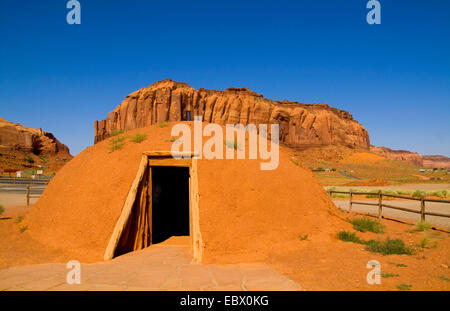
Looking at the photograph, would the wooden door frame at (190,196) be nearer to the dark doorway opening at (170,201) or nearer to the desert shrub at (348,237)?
the dark doorway opening at (170,201)

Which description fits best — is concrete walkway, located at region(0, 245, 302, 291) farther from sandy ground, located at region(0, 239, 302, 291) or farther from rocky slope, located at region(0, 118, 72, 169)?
rocky slope, located at region(0, 118, 72, 169)

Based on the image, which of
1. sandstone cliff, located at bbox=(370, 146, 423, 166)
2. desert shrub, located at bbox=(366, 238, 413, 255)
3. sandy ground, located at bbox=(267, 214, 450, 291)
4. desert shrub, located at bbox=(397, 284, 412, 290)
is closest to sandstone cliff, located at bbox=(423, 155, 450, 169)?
sandstone cliff, located at bbox=(370, 146, 423, 166)

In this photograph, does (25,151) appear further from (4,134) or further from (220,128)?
(220,128)

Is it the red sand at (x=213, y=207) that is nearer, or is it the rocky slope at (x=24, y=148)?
the red sand at (x=213, y=207)

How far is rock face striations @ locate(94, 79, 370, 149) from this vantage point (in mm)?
76250

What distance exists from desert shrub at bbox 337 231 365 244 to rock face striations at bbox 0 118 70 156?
2575 inches

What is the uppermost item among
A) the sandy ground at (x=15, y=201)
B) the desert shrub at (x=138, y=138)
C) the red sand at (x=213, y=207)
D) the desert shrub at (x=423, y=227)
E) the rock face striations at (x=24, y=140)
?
the rock face striations at (x=24, y=140)

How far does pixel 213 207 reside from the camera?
264 inches

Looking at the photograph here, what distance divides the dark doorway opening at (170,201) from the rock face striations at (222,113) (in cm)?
6474

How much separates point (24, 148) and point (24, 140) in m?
2.25

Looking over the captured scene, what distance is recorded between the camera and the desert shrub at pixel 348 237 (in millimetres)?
6906

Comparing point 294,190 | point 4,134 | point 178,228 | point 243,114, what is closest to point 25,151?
point 4,134

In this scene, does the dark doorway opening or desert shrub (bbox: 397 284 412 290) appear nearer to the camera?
desert shrub (bbox: 397 284 412 290)

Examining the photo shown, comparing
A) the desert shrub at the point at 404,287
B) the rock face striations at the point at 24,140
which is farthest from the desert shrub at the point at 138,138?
the rock face striations at the point at 24,140
